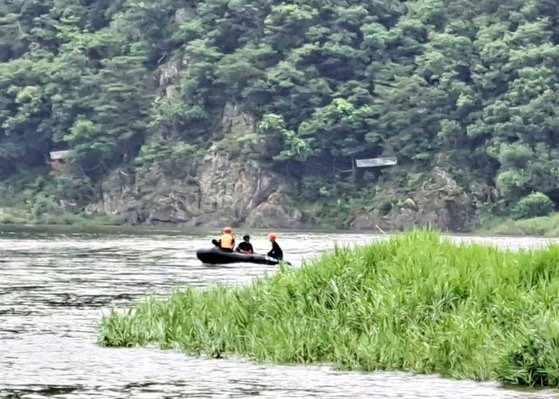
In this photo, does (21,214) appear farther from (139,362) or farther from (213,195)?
(139,362)

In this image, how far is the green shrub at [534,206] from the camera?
9638cm

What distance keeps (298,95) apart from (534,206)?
1961cm

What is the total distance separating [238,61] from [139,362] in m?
83.9

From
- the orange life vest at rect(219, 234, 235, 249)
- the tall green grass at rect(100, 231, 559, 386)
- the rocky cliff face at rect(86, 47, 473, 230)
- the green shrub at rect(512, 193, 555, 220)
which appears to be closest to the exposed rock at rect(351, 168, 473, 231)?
the rocky cliff face at rect(86, 47, 473, 230)

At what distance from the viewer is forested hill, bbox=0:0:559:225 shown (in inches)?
4040

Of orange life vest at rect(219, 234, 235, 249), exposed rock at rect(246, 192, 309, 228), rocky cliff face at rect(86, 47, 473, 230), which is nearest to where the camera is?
orange life vest at rect(219, 234, 235, 249)

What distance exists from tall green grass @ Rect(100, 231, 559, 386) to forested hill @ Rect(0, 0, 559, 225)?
7128cm

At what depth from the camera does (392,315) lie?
24.8m

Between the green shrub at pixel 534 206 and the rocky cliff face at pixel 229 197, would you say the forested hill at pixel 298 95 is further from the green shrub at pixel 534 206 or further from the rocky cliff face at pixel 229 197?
the rocky cliff face at pixel 229 197

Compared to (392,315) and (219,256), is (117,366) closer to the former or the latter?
(392,315)

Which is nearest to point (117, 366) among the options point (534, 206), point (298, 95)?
point (534, 206)

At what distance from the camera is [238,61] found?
108500mm

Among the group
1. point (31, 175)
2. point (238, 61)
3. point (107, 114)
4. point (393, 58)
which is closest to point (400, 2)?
point (393, 58)

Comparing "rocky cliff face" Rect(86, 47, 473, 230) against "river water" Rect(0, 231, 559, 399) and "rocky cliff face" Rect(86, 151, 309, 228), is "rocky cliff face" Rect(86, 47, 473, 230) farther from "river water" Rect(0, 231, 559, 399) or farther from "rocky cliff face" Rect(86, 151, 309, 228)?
"river water" Rect(0, 231, 559, 399)
